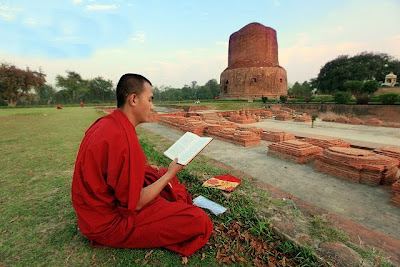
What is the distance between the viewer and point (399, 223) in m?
1.78

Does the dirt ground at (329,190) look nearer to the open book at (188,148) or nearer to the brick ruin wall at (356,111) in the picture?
the open book at (188,148)

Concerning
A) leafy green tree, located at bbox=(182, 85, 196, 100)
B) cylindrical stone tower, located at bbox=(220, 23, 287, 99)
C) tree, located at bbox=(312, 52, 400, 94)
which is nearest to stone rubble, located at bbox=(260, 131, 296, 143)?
cylindrical stone tower, located at bbox=(220, 23, 287, 99)

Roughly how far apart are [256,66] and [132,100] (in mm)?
30541

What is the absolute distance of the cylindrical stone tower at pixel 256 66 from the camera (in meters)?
29.0

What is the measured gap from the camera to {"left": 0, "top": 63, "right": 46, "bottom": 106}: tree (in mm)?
29250

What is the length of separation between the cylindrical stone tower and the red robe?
29700mm

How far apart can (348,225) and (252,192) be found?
2.87 ft

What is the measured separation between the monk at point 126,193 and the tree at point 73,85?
157 ft

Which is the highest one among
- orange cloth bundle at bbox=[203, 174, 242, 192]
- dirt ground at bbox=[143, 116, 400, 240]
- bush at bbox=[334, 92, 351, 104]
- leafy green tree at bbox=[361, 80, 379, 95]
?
leafy green tree at bbox=[361, 80, 379, 95]

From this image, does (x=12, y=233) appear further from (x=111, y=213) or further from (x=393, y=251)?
(x=393, y=251)

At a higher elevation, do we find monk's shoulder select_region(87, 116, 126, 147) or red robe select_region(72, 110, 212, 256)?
monk's shoulder select_region(87, 116, 126, 147)

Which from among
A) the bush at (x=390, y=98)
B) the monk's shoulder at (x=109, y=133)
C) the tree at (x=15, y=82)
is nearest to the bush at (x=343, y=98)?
the bush at (x=390, y=98)

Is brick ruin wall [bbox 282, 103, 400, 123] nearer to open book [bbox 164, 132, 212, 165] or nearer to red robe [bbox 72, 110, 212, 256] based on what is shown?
open book [bbox 164, 132, 212, 165]

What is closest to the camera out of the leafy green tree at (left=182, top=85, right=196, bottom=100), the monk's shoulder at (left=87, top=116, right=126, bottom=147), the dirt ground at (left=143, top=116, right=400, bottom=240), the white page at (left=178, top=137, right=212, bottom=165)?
the monk's shoulder at (left=87, top=116, right=126, bottom=147)
